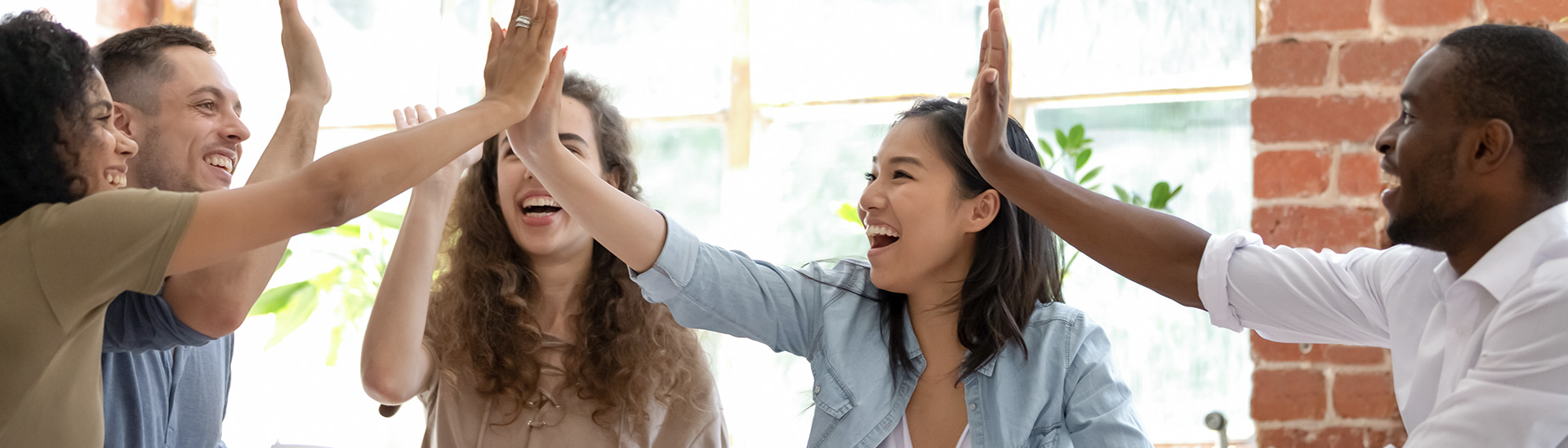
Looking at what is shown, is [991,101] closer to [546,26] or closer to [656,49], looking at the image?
[546,26]

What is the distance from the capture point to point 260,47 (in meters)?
3.41

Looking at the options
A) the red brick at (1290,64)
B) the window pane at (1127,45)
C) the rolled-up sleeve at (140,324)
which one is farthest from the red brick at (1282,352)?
the rolled-up sleeve at (140,324)

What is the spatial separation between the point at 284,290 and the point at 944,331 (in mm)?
2133

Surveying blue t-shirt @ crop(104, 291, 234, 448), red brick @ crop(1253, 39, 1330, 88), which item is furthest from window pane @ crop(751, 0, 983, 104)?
blue t-shirt @ crop(104, 291, 234, 448)

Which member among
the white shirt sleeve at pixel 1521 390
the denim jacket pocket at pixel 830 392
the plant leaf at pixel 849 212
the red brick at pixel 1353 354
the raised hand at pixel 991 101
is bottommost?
the red brick at pixel 1353 354

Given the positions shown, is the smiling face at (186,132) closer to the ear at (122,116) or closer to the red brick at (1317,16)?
the ear at (122,116)

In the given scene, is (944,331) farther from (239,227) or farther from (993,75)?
(239,227)

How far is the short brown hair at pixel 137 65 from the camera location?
157cm

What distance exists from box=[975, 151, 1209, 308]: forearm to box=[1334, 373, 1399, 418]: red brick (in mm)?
806

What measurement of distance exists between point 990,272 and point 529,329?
773 millimetres

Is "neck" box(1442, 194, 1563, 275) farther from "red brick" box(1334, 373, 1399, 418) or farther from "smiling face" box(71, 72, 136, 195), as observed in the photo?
"smiling face" box(71, 72, 136, 195)

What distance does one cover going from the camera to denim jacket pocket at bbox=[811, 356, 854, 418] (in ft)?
4.88

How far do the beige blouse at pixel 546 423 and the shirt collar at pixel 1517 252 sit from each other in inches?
44.6

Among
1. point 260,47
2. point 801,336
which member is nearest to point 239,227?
point 801,336
